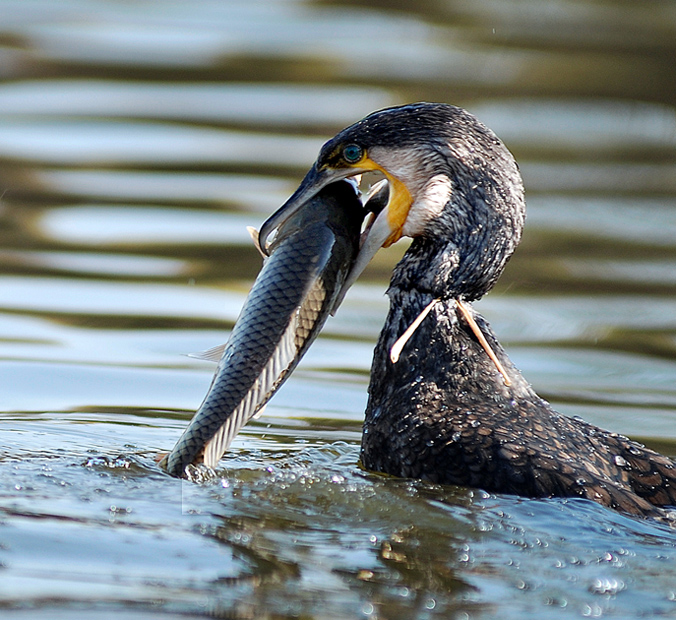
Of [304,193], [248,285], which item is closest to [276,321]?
[304,193]

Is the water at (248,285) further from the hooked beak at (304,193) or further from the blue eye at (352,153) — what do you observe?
the blue eye at (352,153)

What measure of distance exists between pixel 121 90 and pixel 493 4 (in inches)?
152

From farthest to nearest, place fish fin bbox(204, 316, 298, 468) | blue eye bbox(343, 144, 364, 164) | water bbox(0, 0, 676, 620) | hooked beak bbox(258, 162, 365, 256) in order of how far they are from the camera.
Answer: blue eye bbox(343, 144, 364, 164), hooked beak bbox(258, 162, 365, 256), fish fin bbox(204, 316, 298, 468), water bbox(0, 0, 676, 620)

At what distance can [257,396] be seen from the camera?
15.6 ft

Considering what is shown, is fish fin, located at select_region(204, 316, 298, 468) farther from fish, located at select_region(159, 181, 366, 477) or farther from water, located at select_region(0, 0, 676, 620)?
water, located at select_region(0, 0, 676, 620)

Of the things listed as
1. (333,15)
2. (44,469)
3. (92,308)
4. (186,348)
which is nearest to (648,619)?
(44,469)

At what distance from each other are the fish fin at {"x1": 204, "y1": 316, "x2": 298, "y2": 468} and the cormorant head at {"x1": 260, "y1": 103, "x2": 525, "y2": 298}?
0.42 meters

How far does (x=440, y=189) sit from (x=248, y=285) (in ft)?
9.86

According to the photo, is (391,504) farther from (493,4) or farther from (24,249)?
(493,4)

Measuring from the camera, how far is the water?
3990mm

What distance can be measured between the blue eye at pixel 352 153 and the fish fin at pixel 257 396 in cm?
63

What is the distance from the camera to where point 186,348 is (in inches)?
281

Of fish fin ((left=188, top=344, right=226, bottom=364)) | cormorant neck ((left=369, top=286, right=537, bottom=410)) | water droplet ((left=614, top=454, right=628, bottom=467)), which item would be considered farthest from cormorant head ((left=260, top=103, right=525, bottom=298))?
water droplet ((left=614, top=454, right=628, bottom=467))

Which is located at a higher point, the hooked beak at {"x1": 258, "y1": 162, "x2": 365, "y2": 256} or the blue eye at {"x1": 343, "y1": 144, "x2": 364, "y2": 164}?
the blue eye at {"x1": 343, "y1": 144, "x2": 364, "y2": 164}
